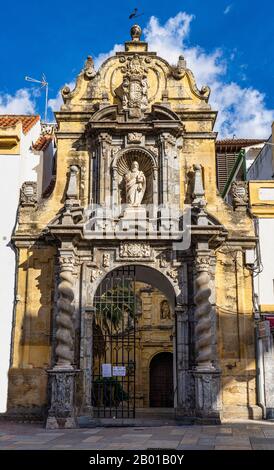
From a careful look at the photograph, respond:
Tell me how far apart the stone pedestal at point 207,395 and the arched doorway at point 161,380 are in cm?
1505

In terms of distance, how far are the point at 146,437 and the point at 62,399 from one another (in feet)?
12.5

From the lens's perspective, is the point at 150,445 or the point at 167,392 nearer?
the point at 150,445

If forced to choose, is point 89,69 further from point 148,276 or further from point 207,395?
point 207,395

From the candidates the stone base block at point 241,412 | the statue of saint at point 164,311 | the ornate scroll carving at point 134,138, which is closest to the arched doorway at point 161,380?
the statue of saint at point 164,311

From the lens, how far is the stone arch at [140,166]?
18812mm

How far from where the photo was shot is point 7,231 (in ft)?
61.6

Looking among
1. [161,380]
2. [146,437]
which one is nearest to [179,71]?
[146,437]

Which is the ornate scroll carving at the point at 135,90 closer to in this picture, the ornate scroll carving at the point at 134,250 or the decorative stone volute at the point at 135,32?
the decorative stone volute at the point at 135,32

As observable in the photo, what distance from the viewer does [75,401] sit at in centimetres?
1667

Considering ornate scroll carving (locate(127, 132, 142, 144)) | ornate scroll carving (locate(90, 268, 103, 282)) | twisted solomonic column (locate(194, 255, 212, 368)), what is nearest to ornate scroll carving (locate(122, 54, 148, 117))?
ornate scroll carving (locate(127, 132, 142, 144))

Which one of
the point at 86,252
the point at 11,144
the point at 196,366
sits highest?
the point at 11,144

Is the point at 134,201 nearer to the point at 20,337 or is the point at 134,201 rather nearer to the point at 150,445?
the point at 20,337
